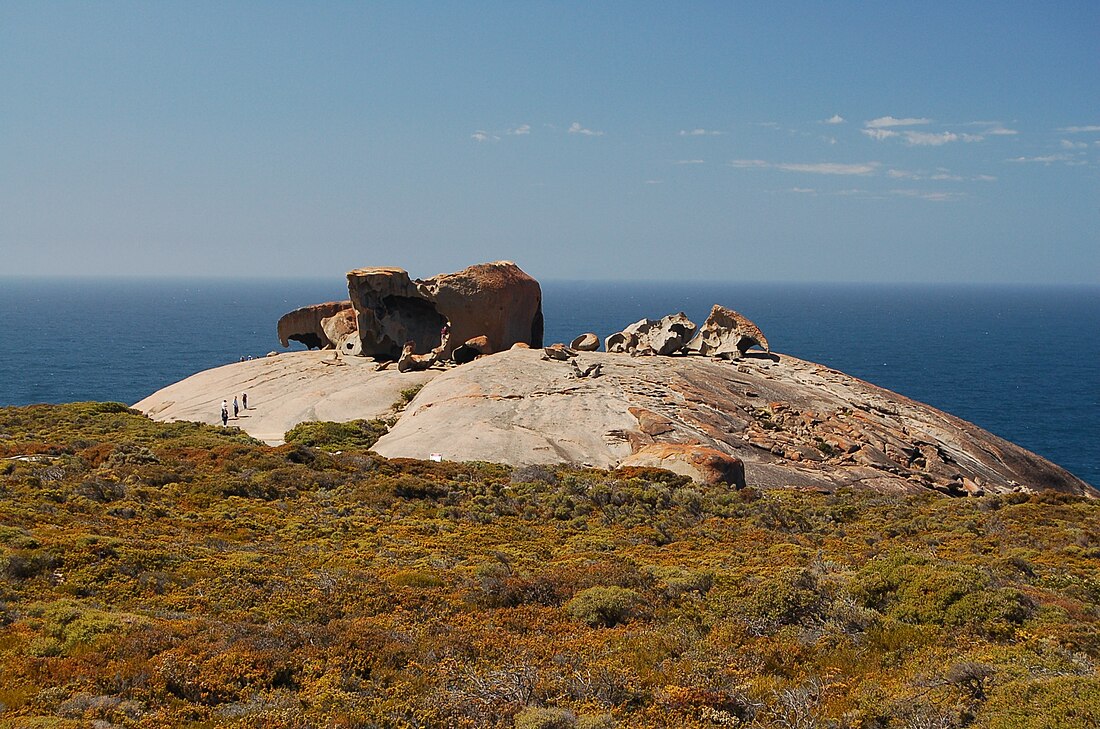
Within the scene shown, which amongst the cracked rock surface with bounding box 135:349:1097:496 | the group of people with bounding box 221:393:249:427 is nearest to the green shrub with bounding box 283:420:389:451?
the cracked rock surface with bounding box 135:349:1097:496

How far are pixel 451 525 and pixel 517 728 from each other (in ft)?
41.4

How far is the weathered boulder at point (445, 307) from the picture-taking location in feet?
175

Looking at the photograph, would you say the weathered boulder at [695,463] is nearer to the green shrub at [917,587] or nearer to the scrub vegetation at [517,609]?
the scrub vegetation at [517,609]

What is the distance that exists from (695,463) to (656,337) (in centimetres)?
2393

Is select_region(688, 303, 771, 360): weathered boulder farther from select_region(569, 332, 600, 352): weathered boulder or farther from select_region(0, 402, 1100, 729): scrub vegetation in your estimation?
select_region(0, 402, 1100, 729): scrub vegetation

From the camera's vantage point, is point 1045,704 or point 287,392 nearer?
point 1045,704

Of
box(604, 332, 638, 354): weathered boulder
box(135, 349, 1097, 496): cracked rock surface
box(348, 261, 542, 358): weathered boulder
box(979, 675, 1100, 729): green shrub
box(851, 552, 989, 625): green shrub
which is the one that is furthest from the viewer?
box(604, 332, 638, 354): weathered boulder

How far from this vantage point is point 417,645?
1251 centimetres

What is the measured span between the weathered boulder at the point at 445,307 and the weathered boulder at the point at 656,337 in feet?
23.5

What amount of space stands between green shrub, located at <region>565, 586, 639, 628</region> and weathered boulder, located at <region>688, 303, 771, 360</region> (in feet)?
133

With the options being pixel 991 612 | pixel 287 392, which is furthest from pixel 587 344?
pixel 991 612

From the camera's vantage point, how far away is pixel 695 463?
3070 cm

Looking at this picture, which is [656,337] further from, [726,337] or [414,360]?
[414,360]

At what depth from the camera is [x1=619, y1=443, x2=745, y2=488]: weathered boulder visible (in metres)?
30.2
